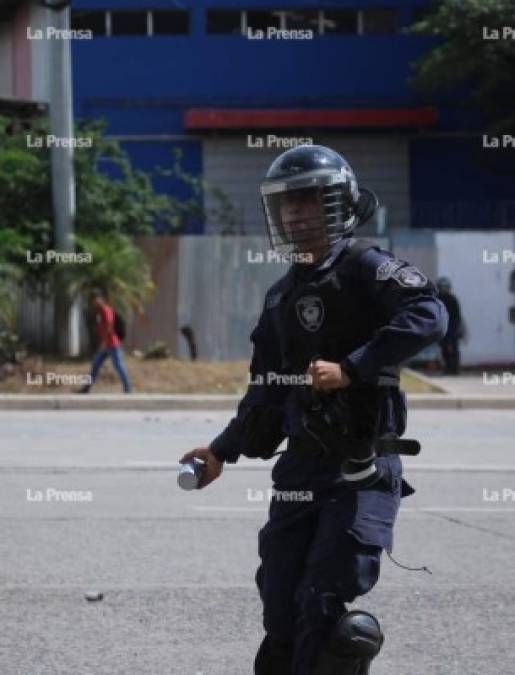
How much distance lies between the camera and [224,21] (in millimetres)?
37750

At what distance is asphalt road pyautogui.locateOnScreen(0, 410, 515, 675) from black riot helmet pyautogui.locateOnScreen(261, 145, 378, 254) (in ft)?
6.75

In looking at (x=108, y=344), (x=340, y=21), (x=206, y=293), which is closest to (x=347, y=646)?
(x=108, y=344)

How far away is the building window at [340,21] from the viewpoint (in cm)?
3769

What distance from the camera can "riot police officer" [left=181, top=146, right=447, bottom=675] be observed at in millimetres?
3926

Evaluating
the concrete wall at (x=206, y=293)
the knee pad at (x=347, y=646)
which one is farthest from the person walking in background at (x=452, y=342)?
the knee pad at (x=347, y=646)

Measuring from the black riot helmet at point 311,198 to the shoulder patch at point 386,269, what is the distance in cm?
21

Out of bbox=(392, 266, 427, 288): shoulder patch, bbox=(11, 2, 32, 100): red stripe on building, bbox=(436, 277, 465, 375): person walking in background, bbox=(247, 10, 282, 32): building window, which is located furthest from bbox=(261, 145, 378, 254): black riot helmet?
bbox=(247, 10, 282, 32): building window

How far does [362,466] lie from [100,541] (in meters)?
4.53

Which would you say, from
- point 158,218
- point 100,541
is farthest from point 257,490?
point 158,218

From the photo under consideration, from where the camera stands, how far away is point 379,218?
24750 mm

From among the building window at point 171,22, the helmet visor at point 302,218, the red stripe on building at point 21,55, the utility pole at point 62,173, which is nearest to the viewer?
the helmet visor at point 302,218

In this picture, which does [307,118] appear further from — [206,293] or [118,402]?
[118,402]

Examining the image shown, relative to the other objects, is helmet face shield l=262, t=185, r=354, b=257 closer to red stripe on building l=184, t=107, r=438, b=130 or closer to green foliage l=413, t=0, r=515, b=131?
green foliage l=413, t=0, r=515, b=131

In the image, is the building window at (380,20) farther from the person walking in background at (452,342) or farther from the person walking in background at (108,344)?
the person walking in background at (108,344)
